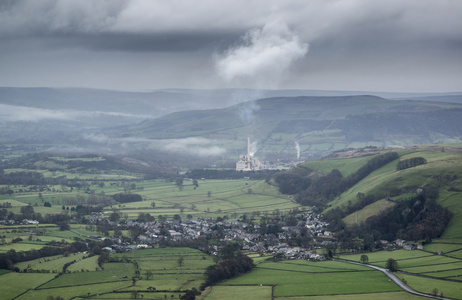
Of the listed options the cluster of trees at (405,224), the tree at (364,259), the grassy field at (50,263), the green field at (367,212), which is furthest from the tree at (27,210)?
the tree at (364,259)

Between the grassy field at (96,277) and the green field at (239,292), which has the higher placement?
the grassy field at (96,277)

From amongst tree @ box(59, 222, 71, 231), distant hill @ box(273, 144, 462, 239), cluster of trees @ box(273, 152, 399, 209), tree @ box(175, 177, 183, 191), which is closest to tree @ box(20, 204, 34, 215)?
tree @ box(59, 222, 71, 231)

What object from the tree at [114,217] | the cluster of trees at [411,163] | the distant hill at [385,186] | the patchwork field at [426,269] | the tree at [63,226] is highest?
the cluster of trees at [411,163]

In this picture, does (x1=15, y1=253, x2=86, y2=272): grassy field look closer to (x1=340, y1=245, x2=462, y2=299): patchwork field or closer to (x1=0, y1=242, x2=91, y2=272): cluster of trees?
(x1=0, y1=242, x2=91, y2=272): cluster of trees

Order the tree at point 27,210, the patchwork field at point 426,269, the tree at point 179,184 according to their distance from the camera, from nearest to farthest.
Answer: the patchwork field at point 426,269, the tree at point 27,210, the tree at point 179,184

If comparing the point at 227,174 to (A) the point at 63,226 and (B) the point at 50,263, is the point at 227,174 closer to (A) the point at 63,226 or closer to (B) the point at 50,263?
(A) the point at 63,226

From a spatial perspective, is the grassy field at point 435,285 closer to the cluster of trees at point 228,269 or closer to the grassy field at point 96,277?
the cluster of trees at point 228,269
